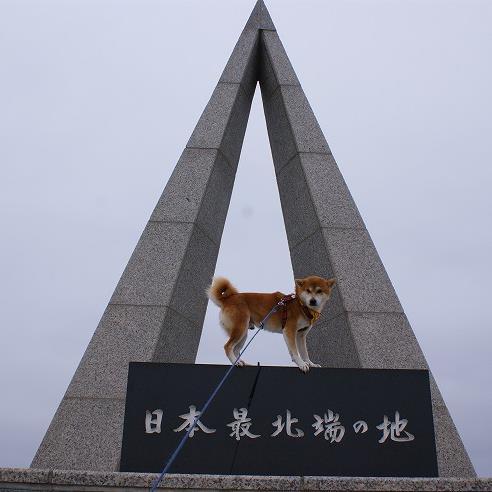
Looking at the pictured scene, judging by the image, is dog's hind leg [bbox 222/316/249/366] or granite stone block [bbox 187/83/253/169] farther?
granite stone block [bbox 187/83/253/169]

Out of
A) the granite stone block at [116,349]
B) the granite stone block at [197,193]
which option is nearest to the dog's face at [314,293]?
the granite stone block at [116,349]

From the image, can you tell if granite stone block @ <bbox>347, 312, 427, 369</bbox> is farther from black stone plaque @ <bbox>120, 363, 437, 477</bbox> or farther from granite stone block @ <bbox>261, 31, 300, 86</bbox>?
granite stone block @ <bbox>261, 31, 300, 86</bbox>

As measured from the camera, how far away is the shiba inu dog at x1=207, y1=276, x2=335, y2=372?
5.80m

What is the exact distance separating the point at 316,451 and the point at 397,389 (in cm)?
99

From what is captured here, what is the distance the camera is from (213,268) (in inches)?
413

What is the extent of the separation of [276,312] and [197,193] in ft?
13.7

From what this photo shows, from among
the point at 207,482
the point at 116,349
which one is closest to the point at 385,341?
the point at 116,349

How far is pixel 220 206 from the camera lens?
35.3 feet

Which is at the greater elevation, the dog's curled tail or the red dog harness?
the dog's curled tail

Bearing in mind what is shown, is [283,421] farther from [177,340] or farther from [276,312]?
[177,340]

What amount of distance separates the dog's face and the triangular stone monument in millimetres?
2717

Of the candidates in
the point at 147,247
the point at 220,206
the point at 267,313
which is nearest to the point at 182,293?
the point at 147,247

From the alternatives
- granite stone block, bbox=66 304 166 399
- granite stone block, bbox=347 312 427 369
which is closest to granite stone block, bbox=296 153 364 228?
granite stone block, bbox=347 312 427 369

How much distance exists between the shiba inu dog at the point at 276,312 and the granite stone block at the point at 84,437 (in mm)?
2590
